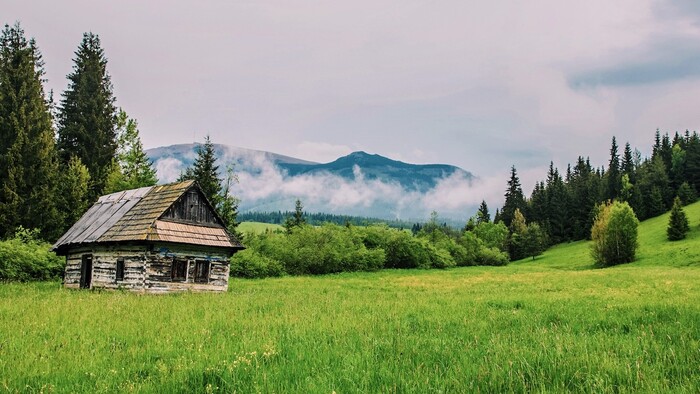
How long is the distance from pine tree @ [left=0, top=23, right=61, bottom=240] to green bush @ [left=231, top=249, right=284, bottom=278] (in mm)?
15609

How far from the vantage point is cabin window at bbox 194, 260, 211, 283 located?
27.5 meters

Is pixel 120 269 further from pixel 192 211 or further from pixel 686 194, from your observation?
pixel 686 194

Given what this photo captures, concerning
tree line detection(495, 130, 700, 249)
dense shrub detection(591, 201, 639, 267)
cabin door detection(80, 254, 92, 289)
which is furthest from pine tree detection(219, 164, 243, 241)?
tree line detection(495, 130, 700, 249)

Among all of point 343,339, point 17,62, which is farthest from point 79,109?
point 343,339

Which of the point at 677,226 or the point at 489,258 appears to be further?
the point at 489,258

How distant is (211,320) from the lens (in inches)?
476

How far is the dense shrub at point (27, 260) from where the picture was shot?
29.3 meters

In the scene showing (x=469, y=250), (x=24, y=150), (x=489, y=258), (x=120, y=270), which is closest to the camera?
(x=120, y=270)

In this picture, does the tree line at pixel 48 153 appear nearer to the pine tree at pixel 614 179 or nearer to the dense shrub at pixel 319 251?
the dense shrub at pixel 319 251

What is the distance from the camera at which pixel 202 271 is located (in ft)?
91.2

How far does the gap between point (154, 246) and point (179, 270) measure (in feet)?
7.60

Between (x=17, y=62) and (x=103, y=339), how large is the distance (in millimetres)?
42184

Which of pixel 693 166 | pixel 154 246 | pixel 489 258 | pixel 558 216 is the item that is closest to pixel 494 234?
pixel 558 216

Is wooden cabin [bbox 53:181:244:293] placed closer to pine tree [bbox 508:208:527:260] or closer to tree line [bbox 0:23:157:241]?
tree line [bbox 0:23:157:241]
